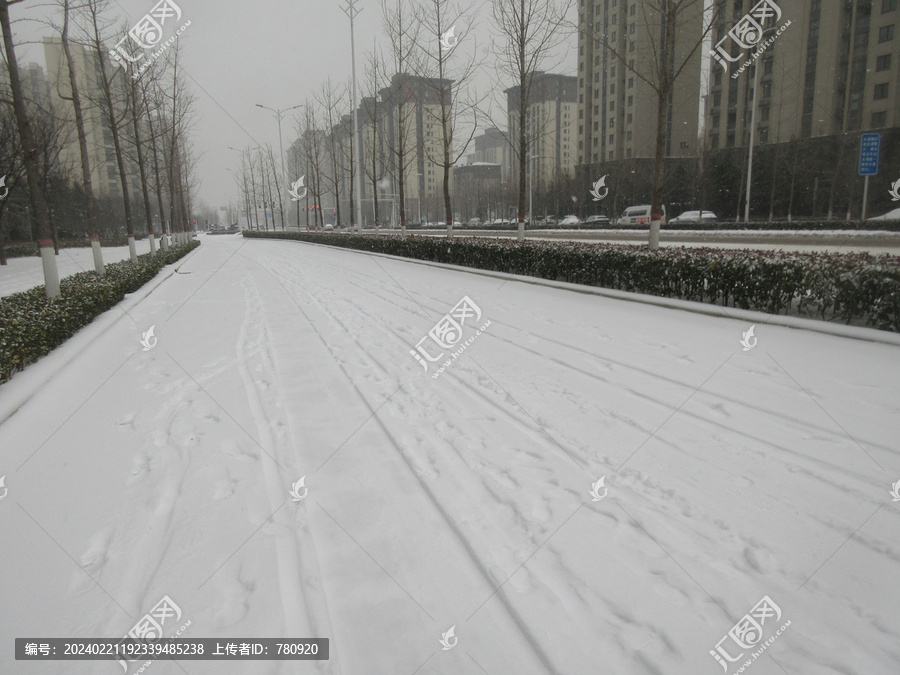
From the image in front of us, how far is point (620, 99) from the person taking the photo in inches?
2537

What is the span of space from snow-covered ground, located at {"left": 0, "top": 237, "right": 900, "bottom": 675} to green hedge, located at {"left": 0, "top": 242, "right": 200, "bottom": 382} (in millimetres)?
425

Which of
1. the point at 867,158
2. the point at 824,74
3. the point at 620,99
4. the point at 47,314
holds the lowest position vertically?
the point at 47,314

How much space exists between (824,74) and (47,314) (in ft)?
188

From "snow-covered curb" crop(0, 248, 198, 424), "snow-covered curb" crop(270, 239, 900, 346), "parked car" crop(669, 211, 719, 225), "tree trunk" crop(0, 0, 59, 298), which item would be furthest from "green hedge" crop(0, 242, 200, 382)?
"parked car" crop(669, 211, 719, 225)

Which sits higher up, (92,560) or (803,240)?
(803,240)

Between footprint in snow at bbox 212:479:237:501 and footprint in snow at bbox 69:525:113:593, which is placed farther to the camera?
footprint in snow at bbox 212:479:237:501

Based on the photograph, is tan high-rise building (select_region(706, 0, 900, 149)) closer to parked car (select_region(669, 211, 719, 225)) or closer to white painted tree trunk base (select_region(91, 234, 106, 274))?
parked car (select_region(669, 211, 719, 225))

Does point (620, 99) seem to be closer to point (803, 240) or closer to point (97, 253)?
point (803, 240)

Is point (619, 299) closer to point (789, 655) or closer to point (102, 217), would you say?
point (789, 655)

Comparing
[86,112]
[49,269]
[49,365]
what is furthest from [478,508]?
[86,112]

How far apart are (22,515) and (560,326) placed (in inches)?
255

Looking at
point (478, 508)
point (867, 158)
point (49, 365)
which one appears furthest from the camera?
point (867, 158)

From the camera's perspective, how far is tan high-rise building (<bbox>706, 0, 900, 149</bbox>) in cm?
4012

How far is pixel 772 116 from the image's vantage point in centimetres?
4881
